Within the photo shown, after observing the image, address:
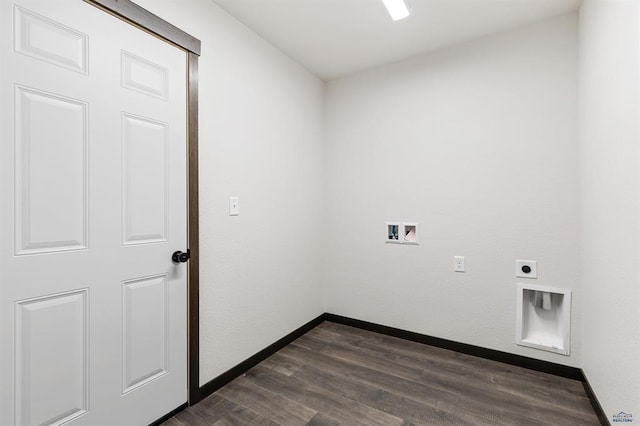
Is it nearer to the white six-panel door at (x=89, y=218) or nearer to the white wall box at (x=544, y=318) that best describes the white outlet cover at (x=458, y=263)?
the white wall box at (x=544, y=318)

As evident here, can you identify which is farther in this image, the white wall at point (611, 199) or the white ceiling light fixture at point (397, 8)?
the white ceiling light fixture at point (397, 8)

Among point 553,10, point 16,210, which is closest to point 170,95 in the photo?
point 16,210

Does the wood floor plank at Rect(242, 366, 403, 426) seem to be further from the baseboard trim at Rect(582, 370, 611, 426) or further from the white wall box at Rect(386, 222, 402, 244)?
the white wall box at Rect(386, 222, 402, 244)

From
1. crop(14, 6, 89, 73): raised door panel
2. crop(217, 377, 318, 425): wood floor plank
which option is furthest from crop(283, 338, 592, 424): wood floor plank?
crop(14, 6, 89, 73): raised door panel

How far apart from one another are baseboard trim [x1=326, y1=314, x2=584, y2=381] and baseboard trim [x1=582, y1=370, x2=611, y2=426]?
0.09 meters

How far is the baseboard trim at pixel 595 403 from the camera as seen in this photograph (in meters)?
1.57

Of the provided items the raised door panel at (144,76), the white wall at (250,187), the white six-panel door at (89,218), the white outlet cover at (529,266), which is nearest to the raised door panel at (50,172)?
the white six-panel door at (89,218)

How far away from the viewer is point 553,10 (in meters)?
2.02

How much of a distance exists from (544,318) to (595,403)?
0.58 metres

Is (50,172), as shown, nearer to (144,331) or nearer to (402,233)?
(144,331)

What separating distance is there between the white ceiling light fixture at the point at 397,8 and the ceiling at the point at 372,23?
0.08 m

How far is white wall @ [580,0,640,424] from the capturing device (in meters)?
1.25

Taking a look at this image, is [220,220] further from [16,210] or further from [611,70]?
[611,70]

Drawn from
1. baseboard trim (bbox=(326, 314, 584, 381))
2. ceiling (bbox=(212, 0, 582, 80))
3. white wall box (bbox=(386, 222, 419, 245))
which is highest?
ceiling (bbox=(212, 0, 582, 80))
